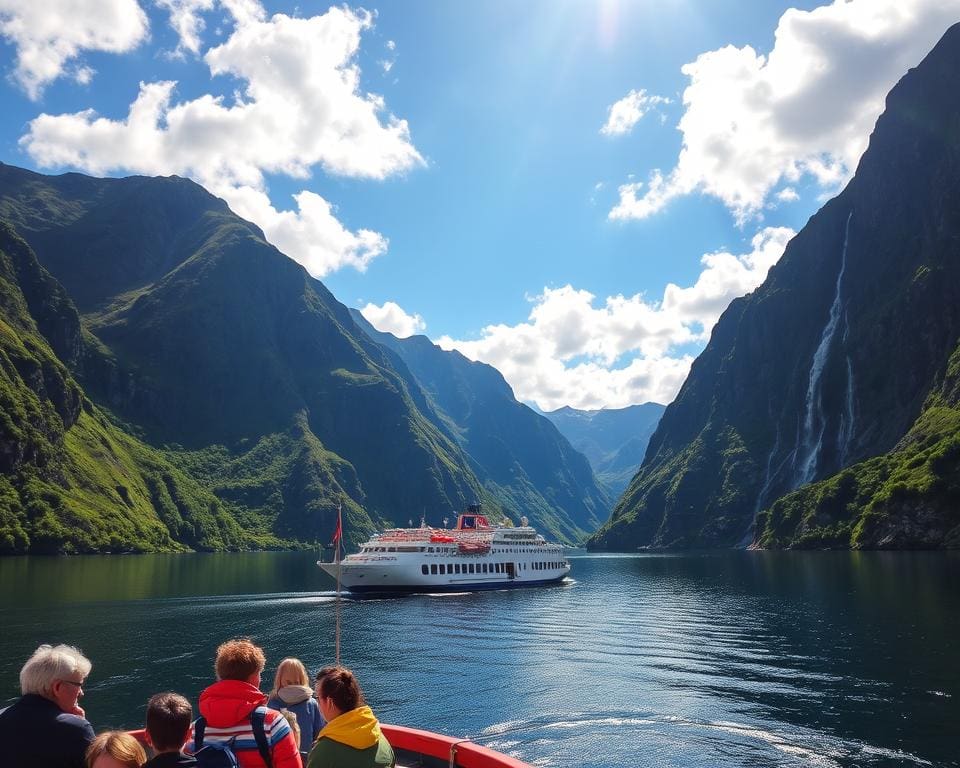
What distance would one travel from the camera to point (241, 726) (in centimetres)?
837

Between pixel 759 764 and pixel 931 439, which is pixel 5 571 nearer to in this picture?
pixel 759 764

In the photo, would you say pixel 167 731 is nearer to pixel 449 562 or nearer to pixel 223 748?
pixel 223 748

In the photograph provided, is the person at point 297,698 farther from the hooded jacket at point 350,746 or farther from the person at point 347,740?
the hooded jacket at point 350,746

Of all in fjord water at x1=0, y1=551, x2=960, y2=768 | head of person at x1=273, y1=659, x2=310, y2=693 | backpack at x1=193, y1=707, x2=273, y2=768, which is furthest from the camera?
fjord water at x1=0, y1=551, x2=960, y2=768

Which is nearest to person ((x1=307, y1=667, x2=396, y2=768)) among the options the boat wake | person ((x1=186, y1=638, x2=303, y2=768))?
person ((x1=186, y1=638, x2=303, y2=768))

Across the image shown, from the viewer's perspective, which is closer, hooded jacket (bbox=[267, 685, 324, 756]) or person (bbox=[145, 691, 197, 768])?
person (bbox=[145, 691, 197, 768])

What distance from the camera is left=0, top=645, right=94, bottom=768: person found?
8.14 metres

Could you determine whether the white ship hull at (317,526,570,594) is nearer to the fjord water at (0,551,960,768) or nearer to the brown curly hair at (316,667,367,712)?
the fjord water at (0,551,960,768)

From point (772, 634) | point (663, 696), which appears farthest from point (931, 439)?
point (663, 696)

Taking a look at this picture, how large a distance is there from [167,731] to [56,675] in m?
1.79

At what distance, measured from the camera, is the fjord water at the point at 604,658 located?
28203 millimetres

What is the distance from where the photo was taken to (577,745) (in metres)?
27.9

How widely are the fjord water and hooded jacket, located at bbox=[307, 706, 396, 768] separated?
781 inches

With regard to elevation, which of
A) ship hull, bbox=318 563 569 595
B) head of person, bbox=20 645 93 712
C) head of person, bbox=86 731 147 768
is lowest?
ship hull, bbox=318 563 569 595
